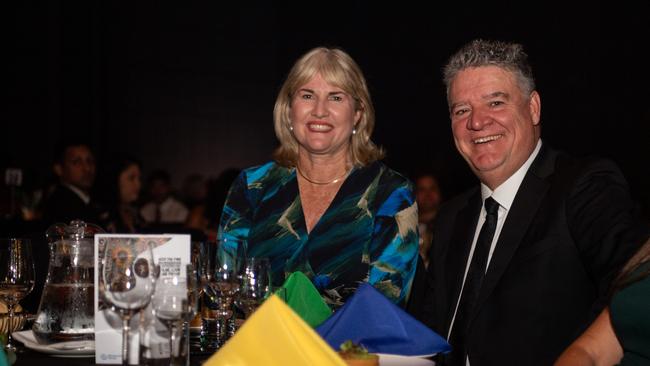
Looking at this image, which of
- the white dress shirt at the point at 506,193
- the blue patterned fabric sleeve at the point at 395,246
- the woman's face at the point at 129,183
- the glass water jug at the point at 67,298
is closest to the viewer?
the glass water jug at the point at 67,298

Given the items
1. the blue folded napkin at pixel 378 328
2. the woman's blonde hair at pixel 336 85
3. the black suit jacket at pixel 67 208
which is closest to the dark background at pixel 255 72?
the black suit jacket at pixel 67 208

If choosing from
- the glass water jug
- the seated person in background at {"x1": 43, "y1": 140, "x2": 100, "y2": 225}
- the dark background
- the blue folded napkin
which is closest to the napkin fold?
the blue folded napkin

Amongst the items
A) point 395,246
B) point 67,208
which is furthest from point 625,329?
point 67,208

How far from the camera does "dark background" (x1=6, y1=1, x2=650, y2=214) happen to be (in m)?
6.63

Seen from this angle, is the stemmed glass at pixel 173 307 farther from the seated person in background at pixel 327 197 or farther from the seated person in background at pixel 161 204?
the seated person in background at pixel 161 204

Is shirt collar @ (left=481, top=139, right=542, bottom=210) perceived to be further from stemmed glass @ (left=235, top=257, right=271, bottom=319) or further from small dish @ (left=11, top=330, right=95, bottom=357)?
small dish @ (left=11, top=330, right=95, bottom=357)

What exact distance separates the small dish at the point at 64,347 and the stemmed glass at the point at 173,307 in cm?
41

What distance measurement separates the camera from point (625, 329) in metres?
2.02

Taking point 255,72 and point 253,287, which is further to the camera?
point 255,72

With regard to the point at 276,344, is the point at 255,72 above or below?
above

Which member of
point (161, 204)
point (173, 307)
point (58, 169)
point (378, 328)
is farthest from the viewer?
point (161, 204)

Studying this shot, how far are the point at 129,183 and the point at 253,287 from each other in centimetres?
505

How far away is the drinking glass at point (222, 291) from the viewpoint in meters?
2.11

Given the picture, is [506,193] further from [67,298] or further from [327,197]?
[67,298]
